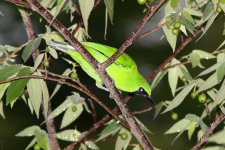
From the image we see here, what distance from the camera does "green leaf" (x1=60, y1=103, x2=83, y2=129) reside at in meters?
2.72

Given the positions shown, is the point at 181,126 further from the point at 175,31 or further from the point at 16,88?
the point at 16,88

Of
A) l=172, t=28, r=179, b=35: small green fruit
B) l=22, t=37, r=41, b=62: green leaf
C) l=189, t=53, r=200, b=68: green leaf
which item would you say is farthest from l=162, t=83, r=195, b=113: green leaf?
l=22, t=37, r=41, b=62: green leaf

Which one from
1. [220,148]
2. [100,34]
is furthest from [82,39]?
[100,34]

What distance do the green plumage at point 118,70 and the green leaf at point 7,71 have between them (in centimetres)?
42

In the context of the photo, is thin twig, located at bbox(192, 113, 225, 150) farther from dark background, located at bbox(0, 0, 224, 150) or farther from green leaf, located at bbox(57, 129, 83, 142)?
dark background, located at bbox(0, 0, 224, 150)

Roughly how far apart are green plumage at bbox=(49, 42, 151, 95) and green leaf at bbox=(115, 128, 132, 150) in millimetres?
308

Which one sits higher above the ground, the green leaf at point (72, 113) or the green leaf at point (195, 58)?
the green leaf at point (72, 113)

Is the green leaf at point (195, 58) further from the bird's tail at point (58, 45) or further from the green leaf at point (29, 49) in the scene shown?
the green leaf at point (29, 49)

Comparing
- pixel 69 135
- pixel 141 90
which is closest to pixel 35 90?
pixel 69 135

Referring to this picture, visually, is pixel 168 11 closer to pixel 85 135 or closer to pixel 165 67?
pixel 165 67

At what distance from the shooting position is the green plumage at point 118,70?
102 inches

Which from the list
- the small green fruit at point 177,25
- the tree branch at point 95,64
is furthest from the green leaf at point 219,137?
the small green fruit at point 177,25

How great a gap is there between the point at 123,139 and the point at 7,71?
2.71 ft

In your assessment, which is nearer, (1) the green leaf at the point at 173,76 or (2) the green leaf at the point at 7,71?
(2) the green leaf at the point at 7,71
